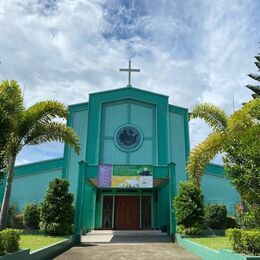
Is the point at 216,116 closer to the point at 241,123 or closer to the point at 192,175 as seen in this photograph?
the point at 192,175

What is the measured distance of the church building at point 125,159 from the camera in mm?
→ 20391

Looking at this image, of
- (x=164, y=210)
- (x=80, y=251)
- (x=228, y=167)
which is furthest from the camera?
(x=164, y=210)

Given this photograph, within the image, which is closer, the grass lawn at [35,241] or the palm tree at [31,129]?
the grass lawn at [35,241]

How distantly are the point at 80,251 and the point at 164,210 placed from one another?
8.80 metres

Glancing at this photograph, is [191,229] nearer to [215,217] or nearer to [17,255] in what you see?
[215,217]

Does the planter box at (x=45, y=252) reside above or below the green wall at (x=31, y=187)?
below

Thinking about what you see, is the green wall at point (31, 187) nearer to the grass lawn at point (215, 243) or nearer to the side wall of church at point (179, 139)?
the side wall of church at point (179, 139)

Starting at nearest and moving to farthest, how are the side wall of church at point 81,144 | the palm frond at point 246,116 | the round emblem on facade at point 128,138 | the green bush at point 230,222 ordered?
the palm frond at point 246,116
the green bush at point 230,222
the side wall of church at point 81,144
the round emblem on facade at point 128,138

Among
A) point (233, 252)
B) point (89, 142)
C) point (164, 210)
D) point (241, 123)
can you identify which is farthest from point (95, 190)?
point (233, 252)

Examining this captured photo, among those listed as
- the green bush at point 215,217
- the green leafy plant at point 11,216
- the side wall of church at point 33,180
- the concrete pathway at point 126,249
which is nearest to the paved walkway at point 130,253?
the concrete pathway at point 126,249

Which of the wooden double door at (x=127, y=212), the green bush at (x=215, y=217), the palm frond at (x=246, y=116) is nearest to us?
the palm frond at (x=246, y=116)

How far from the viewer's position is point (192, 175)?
1556cm

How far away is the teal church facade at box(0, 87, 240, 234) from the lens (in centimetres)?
2041

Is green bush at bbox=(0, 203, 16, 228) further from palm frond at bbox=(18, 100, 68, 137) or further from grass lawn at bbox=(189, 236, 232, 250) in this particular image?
grass lawn at bbox=(189, 236, 232, 250)
